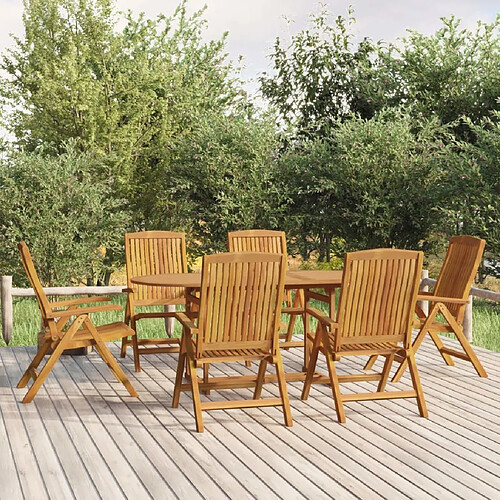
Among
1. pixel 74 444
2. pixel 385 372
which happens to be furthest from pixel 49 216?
pixel 74 444

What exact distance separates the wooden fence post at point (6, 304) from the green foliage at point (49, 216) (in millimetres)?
3875

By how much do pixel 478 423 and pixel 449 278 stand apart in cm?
160

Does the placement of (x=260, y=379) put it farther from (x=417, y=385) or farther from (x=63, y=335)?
(x=63, y=335)

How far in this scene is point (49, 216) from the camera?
470 inches

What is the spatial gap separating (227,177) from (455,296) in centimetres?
680

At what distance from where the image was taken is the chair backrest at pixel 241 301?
4375 millimetres

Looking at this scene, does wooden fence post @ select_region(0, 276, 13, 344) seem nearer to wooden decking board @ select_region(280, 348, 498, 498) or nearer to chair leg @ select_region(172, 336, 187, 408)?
chair leg @ select_region(172, 336, 187, 408)

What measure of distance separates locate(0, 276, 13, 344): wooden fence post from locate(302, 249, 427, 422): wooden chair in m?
4.33

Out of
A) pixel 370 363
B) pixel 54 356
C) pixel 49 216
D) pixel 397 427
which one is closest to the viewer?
pixel 397 427

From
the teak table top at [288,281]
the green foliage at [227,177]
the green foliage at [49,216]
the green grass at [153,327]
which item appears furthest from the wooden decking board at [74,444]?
the green foliage at [227,177]

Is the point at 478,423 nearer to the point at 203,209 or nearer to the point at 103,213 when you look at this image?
the point at 203,209

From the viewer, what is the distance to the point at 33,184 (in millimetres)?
12094

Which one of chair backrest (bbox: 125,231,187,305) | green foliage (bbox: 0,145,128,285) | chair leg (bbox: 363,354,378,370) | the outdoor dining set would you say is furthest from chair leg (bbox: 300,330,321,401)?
green foliage (bbox: 0,145,128,285)

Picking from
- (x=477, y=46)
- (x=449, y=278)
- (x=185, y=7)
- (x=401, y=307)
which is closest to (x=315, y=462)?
(x=401, y=307)
